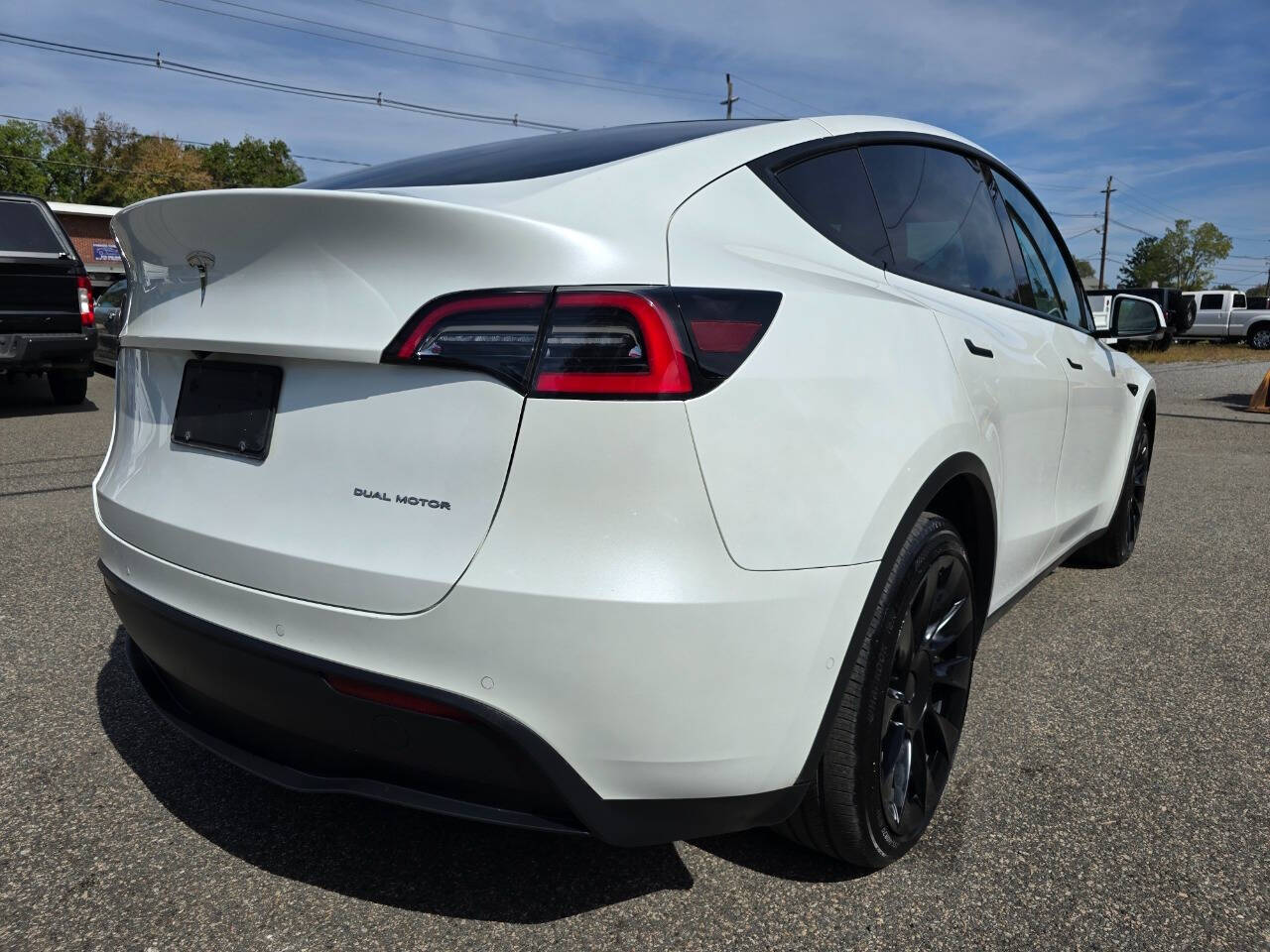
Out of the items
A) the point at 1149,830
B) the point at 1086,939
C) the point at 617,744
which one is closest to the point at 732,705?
the point at 617,744

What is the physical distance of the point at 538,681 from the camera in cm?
159

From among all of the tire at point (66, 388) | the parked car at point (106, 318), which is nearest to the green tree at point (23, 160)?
the parked car at point (106, 318)

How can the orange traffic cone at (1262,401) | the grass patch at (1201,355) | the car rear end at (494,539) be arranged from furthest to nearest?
the grass patch at (1201,355)
the orange traffic cone at (1262,401)
the car rear end at (494,539)

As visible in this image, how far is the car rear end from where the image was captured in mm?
1573

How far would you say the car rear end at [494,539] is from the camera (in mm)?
1573

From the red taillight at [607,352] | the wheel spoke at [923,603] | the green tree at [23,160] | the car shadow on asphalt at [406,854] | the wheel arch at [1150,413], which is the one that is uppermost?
the green tree at [23,160]

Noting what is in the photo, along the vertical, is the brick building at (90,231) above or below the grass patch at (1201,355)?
above

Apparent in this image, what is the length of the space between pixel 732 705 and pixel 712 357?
0.57m

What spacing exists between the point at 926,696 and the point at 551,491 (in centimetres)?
116

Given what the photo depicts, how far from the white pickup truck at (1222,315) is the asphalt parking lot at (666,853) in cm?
3570

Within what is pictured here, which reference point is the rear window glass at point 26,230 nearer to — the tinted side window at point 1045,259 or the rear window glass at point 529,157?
the rear window glass at point 529,157

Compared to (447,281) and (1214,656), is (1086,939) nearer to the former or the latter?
(447,281)

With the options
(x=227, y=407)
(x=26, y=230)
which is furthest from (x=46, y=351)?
(x=227, y=407)

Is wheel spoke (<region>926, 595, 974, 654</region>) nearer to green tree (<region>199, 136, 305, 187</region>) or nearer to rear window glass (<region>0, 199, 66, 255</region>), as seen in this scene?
rear window glass (<region>0, 199, 66, 255</region>)
